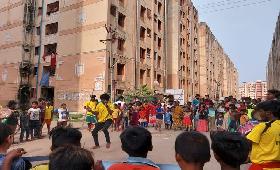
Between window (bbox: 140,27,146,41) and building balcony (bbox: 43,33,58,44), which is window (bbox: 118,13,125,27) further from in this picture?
building balcony (bbox: 43,33,58,44)

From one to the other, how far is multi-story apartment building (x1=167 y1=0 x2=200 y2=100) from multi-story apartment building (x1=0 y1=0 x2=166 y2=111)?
440 centimetres

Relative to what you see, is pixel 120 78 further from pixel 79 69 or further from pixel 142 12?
pixel 142 12

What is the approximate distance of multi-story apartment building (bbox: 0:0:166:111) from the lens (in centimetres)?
3203

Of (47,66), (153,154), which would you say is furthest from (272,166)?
(47,66)

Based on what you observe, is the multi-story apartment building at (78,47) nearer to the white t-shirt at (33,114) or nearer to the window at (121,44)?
the window at (121,44)

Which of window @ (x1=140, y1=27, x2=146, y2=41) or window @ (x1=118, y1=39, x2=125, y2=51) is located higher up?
window @ (x1=140, y1=27, x2=146, y2=41)

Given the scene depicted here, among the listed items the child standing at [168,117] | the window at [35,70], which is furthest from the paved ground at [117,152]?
the window at [35,70]

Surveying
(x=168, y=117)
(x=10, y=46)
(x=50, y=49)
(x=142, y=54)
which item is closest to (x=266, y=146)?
(x=168, y=117)

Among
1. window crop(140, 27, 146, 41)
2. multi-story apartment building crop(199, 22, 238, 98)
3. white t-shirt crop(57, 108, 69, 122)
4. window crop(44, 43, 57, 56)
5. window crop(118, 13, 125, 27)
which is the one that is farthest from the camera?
multi-story apartment building crop(199, 22, 238, 98)

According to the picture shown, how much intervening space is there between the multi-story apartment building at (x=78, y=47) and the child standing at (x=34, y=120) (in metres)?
13.4

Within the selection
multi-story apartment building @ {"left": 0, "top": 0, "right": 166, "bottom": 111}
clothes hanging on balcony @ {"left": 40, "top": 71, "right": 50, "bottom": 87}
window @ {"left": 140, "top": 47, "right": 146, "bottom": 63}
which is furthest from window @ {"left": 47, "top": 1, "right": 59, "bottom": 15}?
window @ {"left": 140, "top": 47, "right": 146, "bottom": 63}

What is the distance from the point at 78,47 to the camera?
3359 centimetres

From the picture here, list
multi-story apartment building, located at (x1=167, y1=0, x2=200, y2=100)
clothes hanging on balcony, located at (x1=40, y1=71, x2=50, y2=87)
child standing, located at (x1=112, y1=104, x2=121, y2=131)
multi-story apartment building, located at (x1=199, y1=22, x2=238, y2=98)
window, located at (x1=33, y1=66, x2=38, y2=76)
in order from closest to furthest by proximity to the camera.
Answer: child standing, located at (x1=112, y1=104, x2=121, y2=131) < clothes hanging on balcony, located at (x1=40, y1=71, x2=50, y2=87) < window, located at (x1=33, y1=66, x2=38, y2=76) < multi-story apartment building, located at (x1=167, y1=0, x2=200, y2=100) < multi-story apartment building, located at (x1=199, y1=22, x2=238, y2=98)

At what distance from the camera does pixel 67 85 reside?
33812 millimetres
